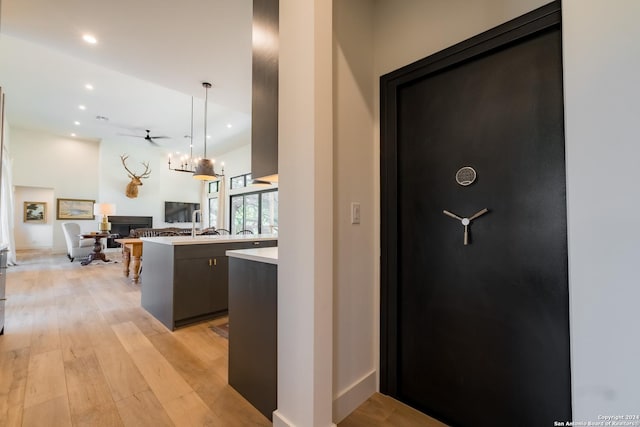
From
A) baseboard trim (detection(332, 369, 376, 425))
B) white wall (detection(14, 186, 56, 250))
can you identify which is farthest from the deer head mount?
baseboard trim (detection(332, 369, 376, 425))

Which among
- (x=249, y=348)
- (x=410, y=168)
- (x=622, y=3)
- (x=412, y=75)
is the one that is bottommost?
(x=249, y=348)

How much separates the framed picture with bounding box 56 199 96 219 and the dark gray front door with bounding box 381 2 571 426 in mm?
11017

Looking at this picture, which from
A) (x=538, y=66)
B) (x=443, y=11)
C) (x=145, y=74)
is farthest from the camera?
(x=145, y=74)

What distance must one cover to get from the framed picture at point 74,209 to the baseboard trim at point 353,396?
35.8ft

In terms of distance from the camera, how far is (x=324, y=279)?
123 centimetres

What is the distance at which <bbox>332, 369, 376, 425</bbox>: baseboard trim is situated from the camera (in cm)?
146

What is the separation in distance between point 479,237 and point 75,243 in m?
8.60

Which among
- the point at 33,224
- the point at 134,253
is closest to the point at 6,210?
the point at 134,253

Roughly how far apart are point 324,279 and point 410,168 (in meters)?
0.87

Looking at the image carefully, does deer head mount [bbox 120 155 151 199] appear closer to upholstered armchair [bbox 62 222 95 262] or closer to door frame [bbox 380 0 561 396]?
upholstered armchair [bbox 62 222 95 262]

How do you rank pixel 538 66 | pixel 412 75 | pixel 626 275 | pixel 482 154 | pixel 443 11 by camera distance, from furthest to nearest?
pixel 412 75, pixel 443 11, pixel 482 154, pixel 538 66, pixel 626 275

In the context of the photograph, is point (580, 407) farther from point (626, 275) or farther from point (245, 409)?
point (245, 409)

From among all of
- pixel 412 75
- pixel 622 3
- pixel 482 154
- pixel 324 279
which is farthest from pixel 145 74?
pixel 622 3

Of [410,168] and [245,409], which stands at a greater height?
[410,168]
